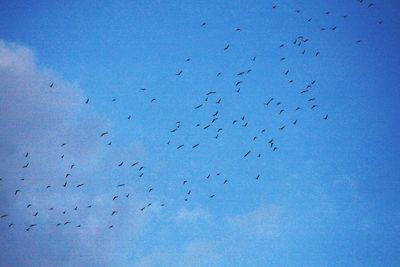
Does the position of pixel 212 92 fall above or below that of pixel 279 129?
above

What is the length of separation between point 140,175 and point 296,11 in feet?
57.0

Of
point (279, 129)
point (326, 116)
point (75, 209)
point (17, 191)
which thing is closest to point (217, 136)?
point (279, 129)

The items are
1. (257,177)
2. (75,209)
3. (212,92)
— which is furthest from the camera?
(75,209)

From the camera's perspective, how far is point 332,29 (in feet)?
85.5

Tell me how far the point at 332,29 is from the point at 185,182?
16.5m

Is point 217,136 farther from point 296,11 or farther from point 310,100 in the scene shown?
point 296,11

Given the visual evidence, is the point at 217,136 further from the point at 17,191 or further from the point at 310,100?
the point at 17,191

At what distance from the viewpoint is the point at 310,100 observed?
26.9 m

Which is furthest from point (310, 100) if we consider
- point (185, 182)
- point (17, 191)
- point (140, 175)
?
point (17, 191)

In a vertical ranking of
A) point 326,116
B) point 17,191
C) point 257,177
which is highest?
point 17,191

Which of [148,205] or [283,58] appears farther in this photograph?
[148,205]

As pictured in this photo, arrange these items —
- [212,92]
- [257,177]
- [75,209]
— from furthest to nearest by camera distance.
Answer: [75,209]
[257,177]
[212,92]

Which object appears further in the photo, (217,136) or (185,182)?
(185,182)

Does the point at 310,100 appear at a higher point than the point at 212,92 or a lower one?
lower
